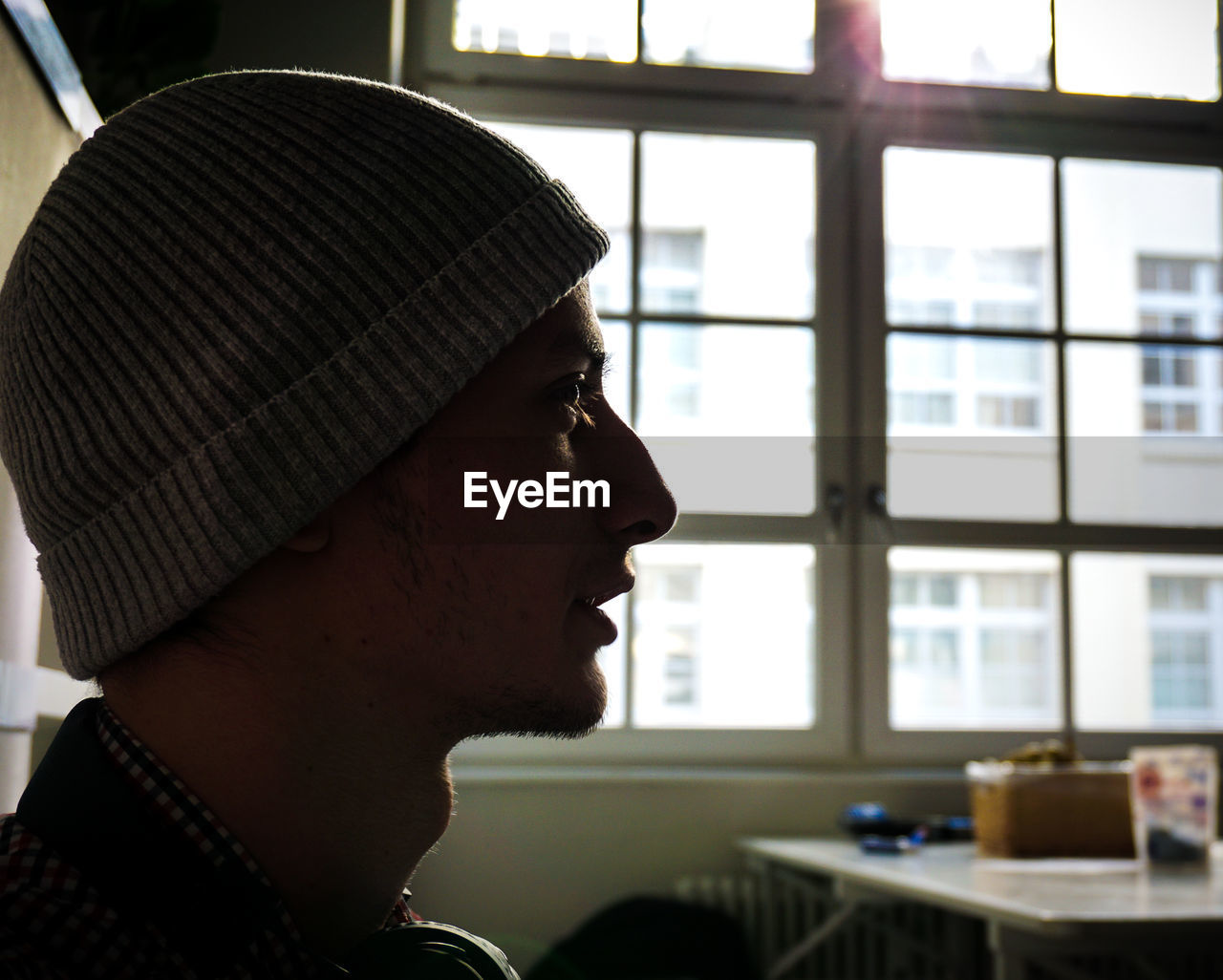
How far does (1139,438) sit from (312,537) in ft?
8.39

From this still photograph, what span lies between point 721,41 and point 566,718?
7.83 ft

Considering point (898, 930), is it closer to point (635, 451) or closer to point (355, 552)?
point (635, 451)

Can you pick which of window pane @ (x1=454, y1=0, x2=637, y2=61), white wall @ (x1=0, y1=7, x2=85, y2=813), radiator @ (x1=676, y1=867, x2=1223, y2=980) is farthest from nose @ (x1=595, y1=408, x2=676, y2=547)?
window pane @ (x1=454, y1=0, x2=637, y2=61)

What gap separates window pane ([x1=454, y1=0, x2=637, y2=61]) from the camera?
8.88ft

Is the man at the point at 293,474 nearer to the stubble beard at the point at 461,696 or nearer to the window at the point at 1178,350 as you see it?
the stubble beard at the point at 461,696

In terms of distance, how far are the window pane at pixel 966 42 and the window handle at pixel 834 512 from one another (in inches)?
40.3

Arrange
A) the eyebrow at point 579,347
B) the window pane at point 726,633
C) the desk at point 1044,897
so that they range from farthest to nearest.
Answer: the window pane at point 726,633 → the desk at point 1044,897 → the eyebrow at point 579,347

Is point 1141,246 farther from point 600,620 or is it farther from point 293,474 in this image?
point 293,474

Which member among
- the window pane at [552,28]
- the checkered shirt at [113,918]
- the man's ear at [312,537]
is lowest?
the checkered shirt at [113,918]

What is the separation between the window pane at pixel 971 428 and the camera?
270 cm

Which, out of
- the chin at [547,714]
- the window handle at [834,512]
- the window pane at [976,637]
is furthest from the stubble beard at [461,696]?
the window pane at [976,637]

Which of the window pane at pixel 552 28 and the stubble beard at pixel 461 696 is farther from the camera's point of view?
the window pane at pixel 552 28

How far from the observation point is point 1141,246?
9.49 feet

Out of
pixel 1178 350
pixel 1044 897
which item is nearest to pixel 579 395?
pixel 1044 897
